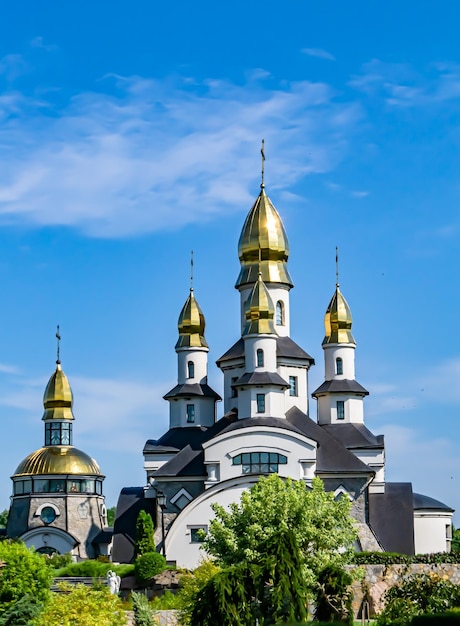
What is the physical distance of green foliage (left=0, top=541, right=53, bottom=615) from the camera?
115ft

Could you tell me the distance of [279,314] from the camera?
57.5 meters

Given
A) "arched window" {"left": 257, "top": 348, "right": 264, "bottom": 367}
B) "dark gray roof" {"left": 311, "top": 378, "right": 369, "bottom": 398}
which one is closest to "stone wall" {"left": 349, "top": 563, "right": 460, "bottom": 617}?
"arched window" {"left": 257, "top": 348, "right": 264, "bottom": 367}

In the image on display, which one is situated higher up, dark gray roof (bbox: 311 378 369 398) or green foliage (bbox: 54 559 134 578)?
dark gray roof (bbox: 311 378 369 398)

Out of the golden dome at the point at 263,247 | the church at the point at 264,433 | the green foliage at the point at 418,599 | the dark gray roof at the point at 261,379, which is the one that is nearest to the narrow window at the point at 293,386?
the church at the point at 264,433

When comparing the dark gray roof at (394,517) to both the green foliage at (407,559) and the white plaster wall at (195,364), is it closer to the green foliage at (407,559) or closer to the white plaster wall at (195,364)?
the white plaster wall at (195,364)

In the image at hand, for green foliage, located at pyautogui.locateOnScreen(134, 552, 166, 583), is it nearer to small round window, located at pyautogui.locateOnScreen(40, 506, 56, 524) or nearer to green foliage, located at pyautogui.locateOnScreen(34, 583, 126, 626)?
small round window, located at pyautogui.locateOnScreen(40, 506, 56, 524)

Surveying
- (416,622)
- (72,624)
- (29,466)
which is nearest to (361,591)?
(72,624)

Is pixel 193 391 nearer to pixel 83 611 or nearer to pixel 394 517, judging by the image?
pixel 394 517

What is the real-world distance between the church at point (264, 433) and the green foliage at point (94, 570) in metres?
2.01

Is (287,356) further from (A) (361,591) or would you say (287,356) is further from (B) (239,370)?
(A) (361,591)

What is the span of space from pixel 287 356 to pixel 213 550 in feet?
61.1

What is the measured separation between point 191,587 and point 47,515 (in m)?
27.9

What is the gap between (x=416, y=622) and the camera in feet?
68.8

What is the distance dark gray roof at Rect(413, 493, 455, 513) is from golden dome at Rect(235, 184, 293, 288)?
10.4 meters
